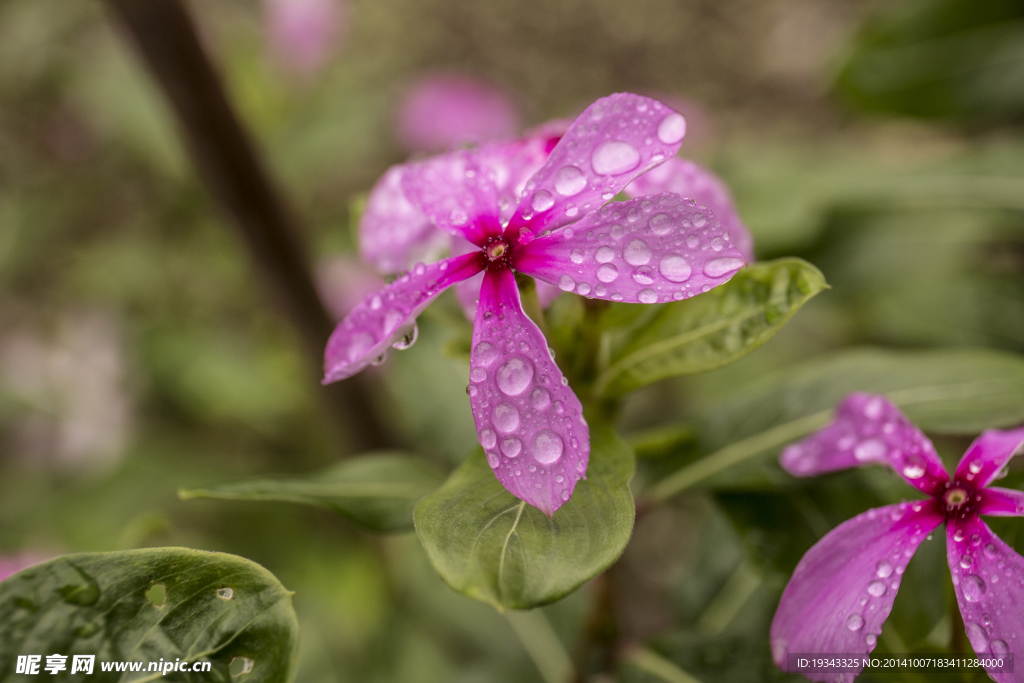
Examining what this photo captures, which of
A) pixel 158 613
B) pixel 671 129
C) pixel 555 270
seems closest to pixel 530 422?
pixel 555 270

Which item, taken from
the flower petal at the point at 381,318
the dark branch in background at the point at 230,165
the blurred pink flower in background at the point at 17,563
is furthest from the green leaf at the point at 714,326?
the blurred pink flower in background at the point at 17,563

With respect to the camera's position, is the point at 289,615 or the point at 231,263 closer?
the point at 289,615

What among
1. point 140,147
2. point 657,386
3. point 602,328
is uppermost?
point 140,147

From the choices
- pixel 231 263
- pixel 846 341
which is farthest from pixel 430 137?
pixel 846 341

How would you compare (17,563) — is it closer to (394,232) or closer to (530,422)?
(394,232)

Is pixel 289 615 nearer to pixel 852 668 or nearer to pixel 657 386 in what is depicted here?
pixel 852 668

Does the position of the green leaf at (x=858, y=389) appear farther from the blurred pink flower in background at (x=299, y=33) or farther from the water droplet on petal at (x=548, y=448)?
the blurred pink flower in background at (x=299, y=33)

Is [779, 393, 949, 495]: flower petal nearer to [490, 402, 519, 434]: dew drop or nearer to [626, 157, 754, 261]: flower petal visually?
[626, 157, 754, 261]: flower petal
